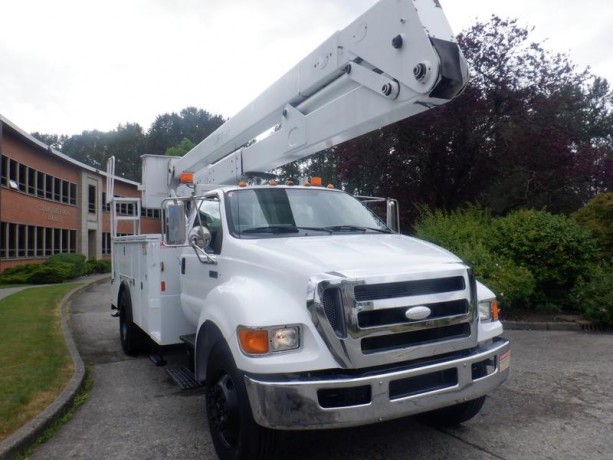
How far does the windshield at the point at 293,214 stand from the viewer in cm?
457

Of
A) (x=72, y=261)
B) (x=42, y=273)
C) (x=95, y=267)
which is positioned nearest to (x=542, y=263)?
(x=42, y=273)

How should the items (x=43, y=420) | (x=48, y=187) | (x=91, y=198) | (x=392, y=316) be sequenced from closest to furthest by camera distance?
(x=392, y=316) → (x=43, y=420) → (x=48, y=187) → (x=91, y=198)

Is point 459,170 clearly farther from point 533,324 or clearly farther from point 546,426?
point 546,426

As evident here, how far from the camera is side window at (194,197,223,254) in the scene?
4.64 m

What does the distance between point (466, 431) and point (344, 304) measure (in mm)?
2005

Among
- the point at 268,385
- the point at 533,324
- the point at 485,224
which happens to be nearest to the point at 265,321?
the point at 268,385


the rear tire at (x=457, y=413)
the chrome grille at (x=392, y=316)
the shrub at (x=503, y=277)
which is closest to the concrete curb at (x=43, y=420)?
the chrome grille at (x=392, y=316)

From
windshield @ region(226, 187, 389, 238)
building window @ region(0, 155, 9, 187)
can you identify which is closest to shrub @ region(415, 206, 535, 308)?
windshield @ region(226, 187, 389, 238)

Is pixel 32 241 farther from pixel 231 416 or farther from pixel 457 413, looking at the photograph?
pixel 457 413

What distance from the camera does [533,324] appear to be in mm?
8602

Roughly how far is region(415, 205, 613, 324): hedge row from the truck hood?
541cm

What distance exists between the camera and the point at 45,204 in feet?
89.4

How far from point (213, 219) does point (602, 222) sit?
9103 mm

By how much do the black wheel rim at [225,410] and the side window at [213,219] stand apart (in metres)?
1.27
